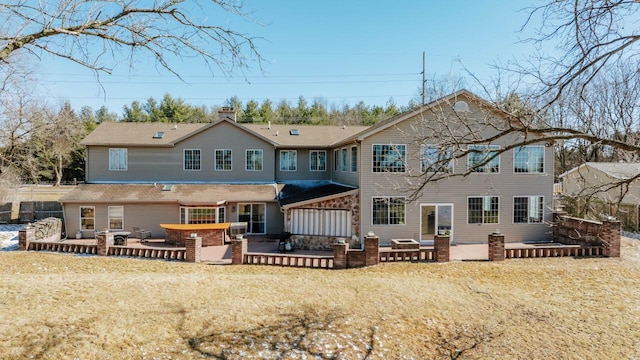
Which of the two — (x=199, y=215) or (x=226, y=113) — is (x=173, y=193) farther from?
(x=226, y=113)

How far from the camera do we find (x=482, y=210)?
16812 mm

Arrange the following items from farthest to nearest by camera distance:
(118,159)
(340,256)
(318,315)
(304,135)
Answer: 1. (304,135)
2. (118,159)
3. (340,256)
4. (318,315)

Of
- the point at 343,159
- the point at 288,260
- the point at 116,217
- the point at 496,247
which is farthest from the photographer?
the point at 343,159

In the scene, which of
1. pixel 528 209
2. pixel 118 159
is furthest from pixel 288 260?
pixel 118 159

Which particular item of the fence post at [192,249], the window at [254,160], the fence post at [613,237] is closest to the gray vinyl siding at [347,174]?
the window at [254,160]

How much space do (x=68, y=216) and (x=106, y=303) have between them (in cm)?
1395

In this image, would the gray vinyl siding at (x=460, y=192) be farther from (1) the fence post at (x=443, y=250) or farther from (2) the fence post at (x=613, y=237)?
(1) the fence post at (x=443, y=250)

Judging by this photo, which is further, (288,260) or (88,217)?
(88,217)

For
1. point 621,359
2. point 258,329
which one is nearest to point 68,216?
point 258,329

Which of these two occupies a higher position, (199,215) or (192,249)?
(199,215)

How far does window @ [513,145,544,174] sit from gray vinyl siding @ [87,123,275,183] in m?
13.3

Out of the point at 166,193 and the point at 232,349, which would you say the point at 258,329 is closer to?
the point at 232,349

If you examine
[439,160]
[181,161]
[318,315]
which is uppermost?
[181,161]

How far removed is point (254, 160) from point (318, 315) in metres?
14.7
